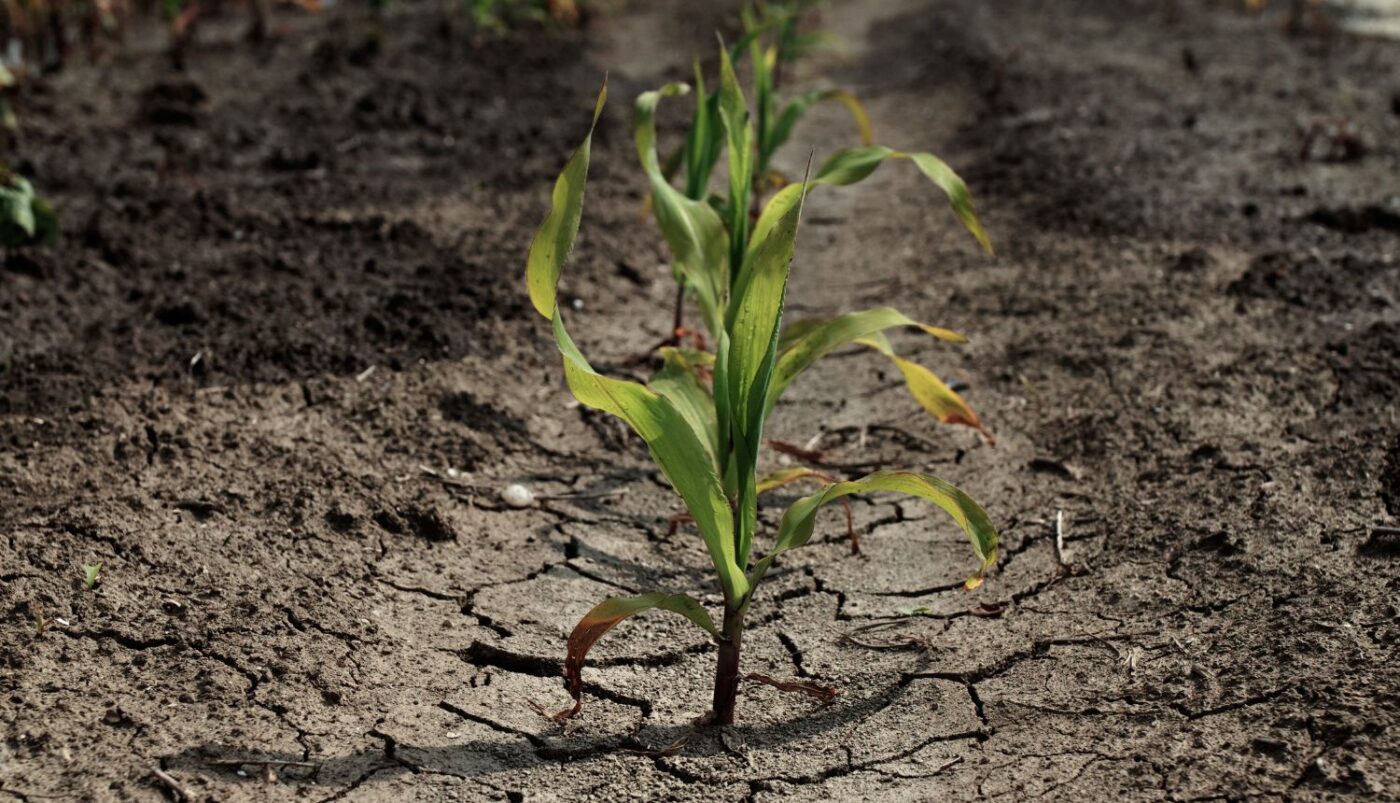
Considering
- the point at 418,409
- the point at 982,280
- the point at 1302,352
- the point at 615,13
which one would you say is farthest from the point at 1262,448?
the point at 615,13

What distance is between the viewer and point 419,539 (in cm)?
266

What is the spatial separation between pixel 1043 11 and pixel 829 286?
487 cm

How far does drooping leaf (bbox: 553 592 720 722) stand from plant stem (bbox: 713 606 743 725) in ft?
0.12

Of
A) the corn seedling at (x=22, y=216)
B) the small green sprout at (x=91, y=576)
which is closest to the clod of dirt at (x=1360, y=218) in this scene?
the small green sprout at (x=91, y=576)

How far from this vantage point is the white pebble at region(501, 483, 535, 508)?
112 inches

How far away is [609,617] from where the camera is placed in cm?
198

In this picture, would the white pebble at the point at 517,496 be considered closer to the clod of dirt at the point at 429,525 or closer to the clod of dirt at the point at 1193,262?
the clod of dirt at the point at 429,525

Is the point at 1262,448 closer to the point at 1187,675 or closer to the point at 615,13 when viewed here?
the point at 1187,675

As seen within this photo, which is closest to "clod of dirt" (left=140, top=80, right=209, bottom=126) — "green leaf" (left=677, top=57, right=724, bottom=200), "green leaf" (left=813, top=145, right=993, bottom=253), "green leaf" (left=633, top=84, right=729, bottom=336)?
"green leaf" (left=677, top=57, right=724, bottom=200)

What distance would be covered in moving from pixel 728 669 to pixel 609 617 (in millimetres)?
246

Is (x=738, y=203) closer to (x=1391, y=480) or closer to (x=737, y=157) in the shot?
(x=737, y=157)

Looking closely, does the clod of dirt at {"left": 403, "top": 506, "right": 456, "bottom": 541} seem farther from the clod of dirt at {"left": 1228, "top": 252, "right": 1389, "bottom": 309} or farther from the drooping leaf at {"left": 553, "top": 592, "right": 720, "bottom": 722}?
the clod of dirt at {"left": 1228, "top": 252, "right": 1389, "bottom": 309}

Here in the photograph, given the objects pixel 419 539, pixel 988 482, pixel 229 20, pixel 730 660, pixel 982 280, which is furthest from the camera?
pixel 229 20

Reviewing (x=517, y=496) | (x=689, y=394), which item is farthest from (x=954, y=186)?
(x=517, y=496)
